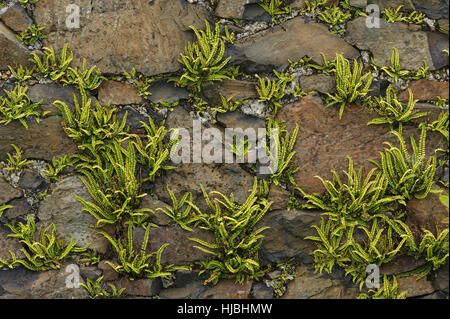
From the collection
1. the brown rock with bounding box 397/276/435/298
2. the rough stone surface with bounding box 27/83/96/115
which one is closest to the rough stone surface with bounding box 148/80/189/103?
the rough stone surface with bounding box 27/83/96/115

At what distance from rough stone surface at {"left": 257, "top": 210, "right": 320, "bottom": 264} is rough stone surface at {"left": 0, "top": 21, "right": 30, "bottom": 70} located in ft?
12.3

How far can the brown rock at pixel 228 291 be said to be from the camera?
5625 millimetres

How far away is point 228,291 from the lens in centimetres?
564

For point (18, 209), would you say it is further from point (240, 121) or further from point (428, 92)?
point (428, 92)

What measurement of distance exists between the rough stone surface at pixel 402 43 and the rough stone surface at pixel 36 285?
15.8ft

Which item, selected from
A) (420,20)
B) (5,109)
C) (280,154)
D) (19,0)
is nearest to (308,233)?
(280,154)

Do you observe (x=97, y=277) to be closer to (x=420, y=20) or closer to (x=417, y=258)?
(x=417, y=258)

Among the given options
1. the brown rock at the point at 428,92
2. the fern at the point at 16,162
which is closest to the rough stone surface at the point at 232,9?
the brown rock at the point at 428,92

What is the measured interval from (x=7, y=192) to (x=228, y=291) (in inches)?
120

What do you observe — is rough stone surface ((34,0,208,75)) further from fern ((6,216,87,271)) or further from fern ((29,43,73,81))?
fern ((6,216,87,271))

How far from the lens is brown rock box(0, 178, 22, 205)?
5617 millimetres

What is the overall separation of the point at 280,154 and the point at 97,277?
2.78 m

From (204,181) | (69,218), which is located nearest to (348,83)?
(204,181)

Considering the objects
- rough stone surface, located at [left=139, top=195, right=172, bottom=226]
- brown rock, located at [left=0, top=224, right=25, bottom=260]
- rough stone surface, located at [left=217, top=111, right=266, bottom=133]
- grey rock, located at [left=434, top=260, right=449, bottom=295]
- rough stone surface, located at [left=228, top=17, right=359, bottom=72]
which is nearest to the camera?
grey rock, located at [left=434, top=260, right=449, bottom=295]
